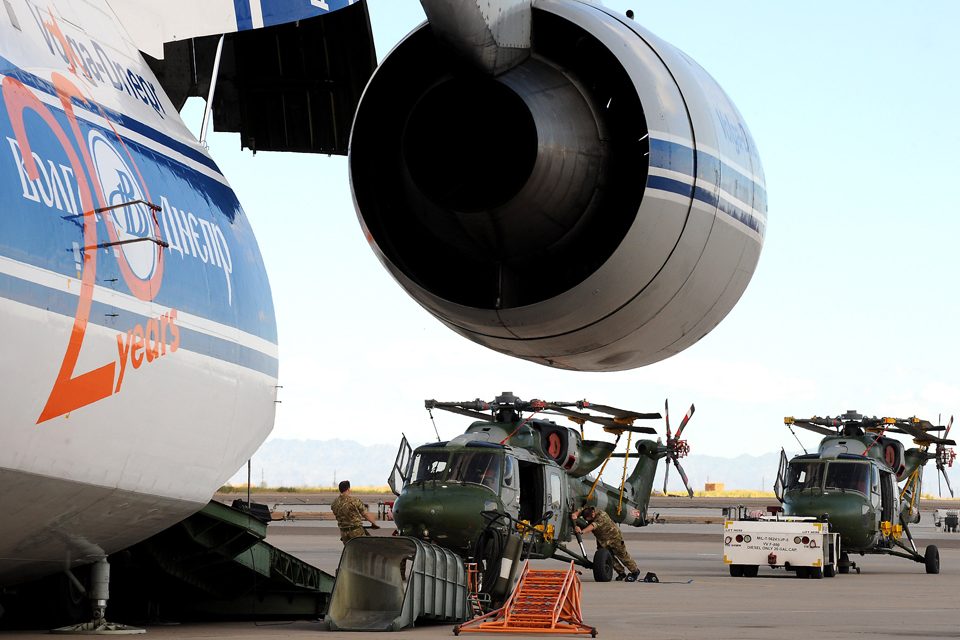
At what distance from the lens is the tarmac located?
432 inches

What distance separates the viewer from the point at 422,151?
4.81 meters

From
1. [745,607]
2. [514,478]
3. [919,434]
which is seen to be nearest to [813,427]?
[919,434]

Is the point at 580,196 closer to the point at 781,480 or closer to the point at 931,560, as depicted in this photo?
the point at 781,480

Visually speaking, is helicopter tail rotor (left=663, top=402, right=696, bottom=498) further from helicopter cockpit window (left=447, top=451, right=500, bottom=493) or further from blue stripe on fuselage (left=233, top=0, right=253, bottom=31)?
blue stripe on fuselage (left=233, top=0, right=253, bottom=31)

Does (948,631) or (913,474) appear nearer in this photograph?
(948,631)

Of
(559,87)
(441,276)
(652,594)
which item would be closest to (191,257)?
(441,276)

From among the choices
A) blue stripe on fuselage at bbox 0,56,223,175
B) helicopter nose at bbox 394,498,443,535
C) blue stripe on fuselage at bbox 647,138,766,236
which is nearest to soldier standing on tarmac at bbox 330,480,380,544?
helicopter nose at bbox 394,498,443,535

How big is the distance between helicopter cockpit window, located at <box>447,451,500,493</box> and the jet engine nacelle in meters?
14.9

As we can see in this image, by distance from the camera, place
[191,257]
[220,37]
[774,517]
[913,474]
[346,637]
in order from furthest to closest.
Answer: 1. [913,474]
2. [774,517]
3. [346,637]
4. [220,37]
5. [191,257]

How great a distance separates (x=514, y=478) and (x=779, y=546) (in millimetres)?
5041

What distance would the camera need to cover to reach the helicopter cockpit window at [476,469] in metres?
19.7

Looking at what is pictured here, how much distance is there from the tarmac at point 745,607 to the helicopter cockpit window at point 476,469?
2.41 m

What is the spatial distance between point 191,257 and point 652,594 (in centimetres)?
1170

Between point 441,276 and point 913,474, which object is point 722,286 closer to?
point 441,276
